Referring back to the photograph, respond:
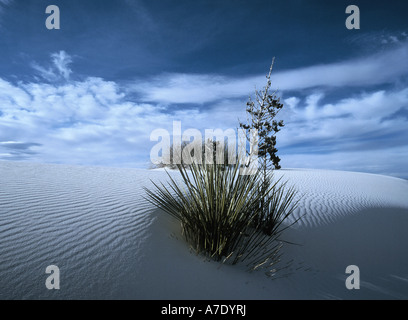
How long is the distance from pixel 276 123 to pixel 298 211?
93.4 inches

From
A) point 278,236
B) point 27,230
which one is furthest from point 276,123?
point 27,230

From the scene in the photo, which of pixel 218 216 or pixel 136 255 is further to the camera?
pixel 218 216

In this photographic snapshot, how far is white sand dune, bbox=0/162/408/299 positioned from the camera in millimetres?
2225

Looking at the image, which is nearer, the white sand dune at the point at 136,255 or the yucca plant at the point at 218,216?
the white sand dune at the point at 136,255

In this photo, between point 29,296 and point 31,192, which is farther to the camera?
point 31,192

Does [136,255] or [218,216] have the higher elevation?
[218,216]

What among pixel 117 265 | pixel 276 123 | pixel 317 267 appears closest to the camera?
pixel 117 265

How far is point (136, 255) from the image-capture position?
8.77 feet

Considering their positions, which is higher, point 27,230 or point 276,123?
point 276,123

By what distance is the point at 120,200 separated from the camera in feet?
13.5

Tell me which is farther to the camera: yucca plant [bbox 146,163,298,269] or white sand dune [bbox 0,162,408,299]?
yucca plant [bbox 146,163,298,269]

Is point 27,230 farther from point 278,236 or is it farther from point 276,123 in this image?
point 276,123

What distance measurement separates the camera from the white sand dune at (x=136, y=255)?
7.30 feet
